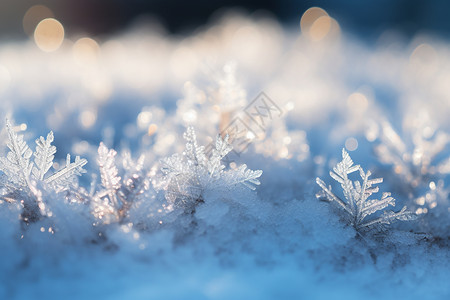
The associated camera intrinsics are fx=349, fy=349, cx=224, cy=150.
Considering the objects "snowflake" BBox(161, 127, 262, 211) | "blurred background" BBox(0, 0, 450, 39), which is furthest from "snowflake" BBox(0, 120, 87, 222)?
"blurred background" BBox(0, 0, 450, 39)

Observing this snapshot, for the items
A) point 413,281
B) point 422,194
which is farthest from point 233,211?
point 422,194

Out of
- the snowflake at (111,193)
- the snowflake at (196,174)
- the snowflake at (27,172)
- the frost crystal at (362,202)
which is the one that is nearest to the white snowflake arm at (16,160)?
the snowflake at (27,172)

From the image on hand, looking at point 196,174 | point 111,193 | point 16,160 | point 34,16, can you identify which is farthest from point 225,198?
point 34,16

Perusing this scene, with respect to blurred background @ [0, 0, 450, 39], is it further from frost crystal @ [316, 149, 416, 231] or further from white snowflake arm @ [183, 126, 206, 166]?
frost crystal @ [316, 149, 416, 231]

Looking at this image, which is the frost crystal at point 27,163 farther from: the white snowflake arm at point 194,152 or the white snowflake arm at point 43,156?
the white snowflake arm at point 194,152

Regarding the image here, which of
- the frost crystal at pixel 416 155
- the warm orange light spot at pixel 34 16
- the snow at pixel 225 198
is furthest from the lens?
the warm orange light spot at pixel 34 16
